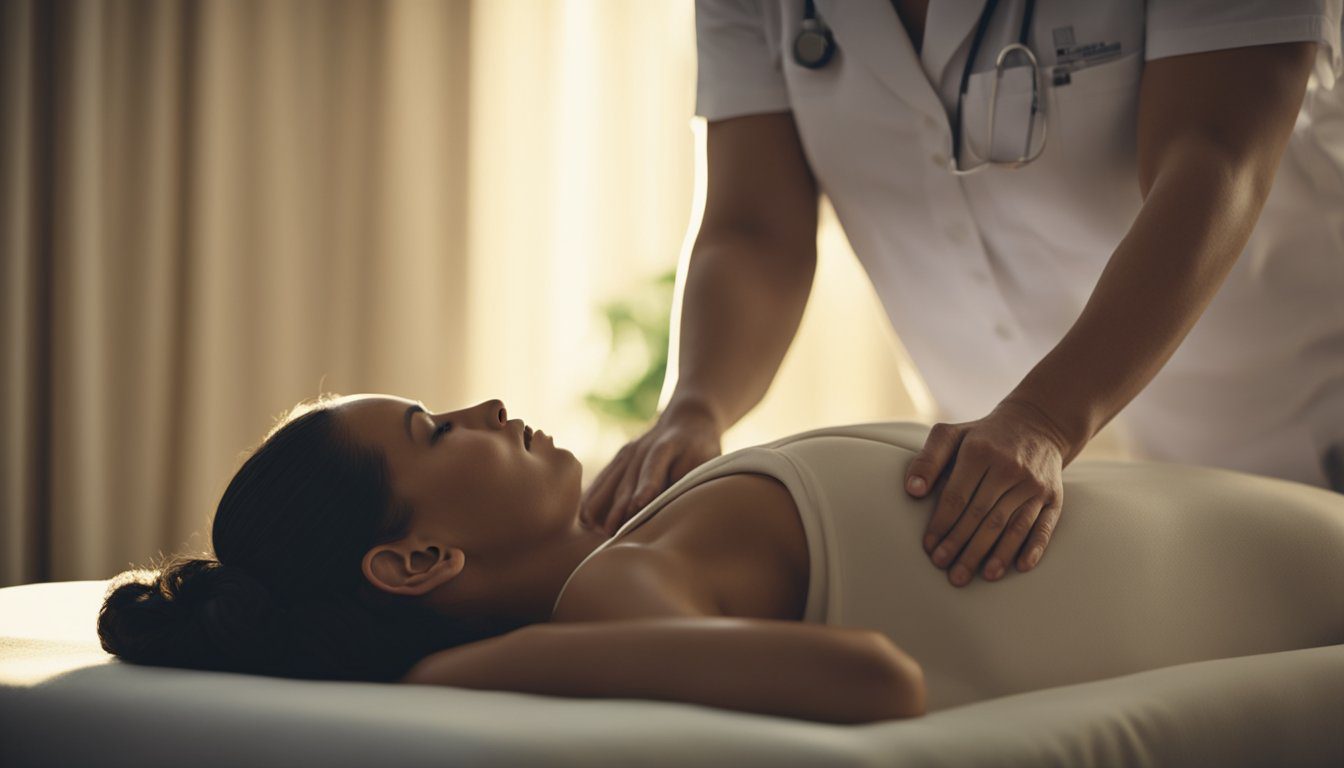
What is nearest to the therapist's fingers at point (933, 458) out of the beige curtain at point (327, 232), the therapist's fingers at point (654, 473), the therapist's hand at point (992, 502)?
the therapist's hand at point (992, 502)

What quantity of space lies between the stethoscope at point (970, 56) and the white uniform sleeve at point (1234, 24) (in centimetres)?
14

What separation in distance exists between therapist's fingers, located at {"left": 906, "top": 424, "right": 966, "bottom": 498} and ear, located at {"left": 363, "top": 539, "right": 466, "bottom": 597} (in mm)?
438

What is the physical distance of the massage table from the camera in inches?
25.1

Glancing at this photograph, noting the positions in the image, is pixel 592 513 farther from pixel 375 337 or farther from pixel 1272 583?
pixel 375 337

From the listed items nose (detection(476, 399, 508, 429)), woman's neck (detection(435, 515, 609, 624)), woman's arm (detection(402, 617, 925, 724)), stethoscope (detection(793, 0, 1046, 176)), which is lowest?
woman's neck (detection(435, 515, 609, 624))

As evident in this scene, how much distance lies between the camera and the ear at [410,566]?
1.06m

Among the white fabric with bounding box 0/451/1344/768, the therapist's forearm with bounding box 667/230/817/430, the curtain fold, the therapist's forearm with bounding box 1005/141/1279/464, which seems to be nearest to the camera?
the white fabric with bounding box 0/451/1344/768

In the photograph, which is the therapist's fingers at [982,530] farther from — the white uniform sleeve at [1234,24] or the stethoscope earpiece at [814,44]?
the stethoscope earpiece at [814,44]

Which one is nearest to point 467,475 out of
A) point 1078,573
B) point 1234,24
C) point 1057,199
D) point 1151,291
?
point 1078,573

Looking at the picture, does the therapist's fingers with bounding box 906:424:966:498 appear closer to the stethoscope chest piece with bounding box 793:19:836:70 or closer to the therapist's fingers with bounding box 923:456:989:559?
the therapist's fingers with bounding box 923:456:989:559

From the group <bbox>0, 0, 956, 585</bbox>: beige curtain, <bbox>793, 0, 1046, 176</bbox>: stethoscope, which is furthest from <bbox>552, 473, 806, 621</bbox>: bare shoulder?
<bbox>0, 0, 956, 585</bbox>: beige curtain

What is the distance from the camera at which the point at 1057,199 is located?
54.4 inches

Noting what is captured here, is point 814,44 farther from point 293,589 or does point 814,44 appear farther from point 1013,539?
point 293,589

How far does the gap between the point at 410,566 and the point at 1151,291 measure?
74cm
